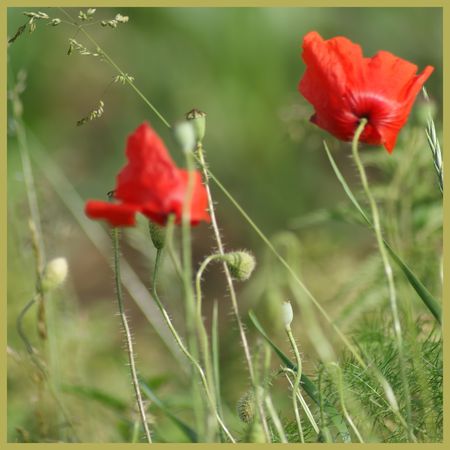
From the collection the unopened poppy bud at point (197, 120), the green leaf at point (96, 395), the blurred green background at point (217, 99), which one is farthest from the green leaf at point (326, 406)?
the blurred green background at point (217, 99)

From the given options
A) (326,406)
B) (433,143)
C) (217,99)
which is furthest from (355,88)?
(217,99)

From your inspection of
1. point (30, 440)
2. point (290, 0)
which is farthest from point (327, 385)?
point (290, 0)

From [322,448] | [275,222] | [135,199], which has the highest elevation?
[135,199]

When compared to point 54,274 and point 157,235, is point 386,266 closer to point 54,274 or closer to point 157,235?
point 157,235

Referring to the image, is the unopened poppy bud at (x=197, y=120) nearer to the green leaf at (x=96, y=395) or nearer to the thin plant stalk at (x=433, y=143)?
the thin plant stalk at (x=433, y=143)

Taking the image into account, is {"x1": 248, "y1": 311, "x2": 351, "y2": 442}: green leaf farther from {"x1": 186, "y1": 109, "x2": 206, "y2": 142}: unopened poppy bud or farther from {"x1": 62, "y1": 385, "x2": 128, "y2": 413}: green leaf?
{"x1": 62, "y1": 385, "x2": 128, "y2": 413}: green leaf

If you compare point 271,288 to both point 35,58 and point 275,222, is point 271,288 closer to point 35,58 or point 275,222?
point 275,222
